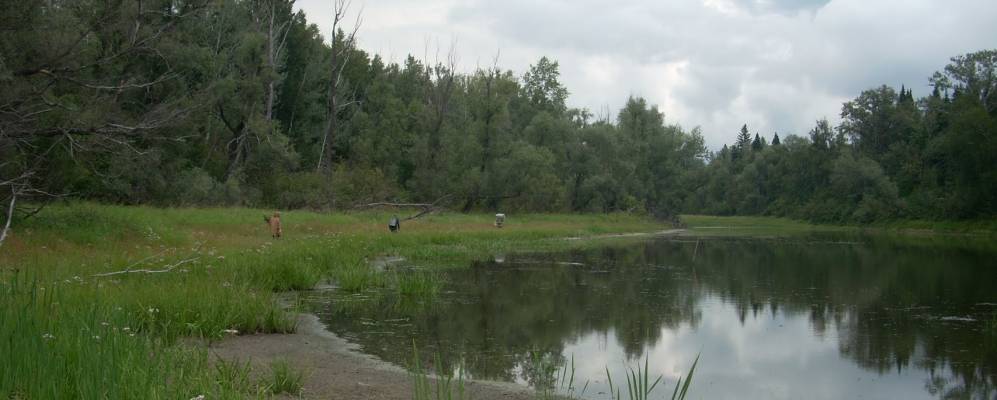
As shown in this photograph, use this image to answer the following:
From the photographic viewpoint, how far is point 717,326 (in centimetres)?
1448

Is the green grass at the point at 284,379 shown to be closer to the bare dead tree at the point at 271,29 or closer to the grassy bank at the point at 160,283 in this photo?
the grassy bank at the point at 160,283

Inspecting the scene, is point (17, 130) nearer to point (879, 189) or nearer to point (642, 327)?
point (642, 327)

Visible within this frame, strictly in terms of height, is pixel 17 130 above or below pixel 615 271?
above

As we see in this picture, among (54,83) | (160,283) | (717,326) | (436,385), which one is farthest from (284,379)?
(54,83)

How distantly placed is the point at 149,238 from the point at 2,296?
14.5m

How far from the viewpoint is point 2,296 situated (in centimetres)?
666

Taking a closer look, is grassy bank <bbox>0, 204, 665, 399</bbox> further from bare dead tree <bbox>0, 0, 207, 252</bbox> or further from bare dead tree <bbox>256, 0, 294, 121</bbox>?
bare dead tree <bbox>256, 0, 294, 121</bbox>

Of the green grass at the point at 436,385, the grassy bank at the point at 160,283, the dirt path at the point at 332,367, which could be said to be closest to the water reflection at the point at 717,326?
the dirt path at the point at 332,367

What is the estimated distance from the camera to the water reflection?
33.6ft

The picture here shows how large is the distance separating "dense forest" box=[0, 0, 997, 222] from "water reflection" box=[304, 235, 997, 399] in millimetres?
7858

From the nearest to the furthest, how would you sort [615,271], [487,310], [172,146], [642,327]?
[642,327] < [487,310] < [615,271] < [172,146]

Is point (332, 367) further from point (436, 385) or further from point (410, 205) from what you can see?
point (410, 205)

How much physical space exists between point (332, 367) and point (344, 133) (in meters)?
51.8

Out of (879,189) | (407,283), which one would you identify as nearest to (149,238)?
(407,283)
